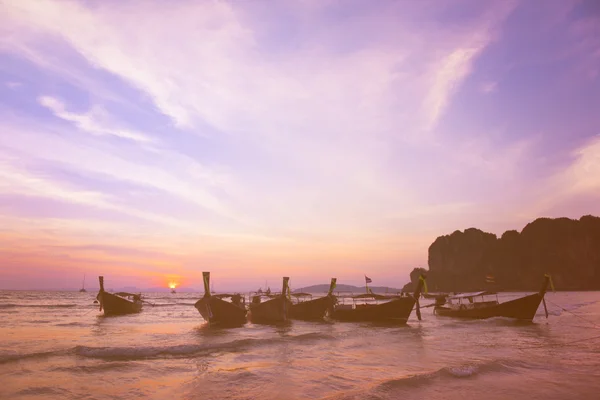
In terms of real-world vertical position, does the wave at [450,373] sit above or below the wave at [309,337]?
above

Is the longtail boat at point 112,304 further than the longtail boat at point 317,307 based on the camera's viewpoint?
Yes

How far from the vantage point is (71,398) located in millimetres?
9453

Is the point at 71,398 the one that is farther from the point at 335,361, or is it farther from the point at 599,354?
the point at 599,354

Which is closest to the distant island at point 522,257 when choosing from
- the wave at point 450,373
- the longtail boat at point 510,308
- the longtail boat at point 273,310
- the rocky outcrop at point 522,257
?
the rocky outcrop at point 522,257

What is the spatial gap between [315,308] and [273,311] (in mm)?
4886

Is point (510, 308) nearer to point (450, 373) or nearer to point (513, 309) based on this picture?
point (513, 309)

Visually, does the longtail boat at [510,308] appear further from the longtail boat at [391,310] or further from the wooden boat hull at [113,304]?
the wooden boat hull at [113,304]

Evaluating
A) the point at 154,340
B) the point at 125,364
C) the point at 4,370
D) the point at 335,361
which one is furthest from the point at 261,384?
the point at 154,340

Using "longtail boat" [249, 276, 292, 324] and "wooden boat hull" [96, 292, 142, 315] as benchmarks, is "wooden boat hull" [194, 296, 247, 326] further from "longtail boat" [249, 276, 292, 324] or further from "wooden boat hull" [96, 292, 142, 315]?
"wooden boat hull" [96, 292, 142, 315]

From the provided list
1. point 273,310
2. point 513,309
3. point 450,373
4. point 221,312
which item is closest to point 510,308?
point 513,309

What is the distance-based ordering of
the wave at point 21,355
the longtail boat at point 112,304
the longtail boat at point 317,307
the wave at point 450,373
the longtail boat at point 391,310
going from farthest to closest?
1. the longtail boat at point 112,304
2. the longtail boat at point 317,307
3. the longtail boat at point 391,310
4. the wave at point 21,355
5. the wave at point 450,373

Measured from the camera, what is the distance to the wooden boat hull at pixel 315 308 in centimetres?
3462

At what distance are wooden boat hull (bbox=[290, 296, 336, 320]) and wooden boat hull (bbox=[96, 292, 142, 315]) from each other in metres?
22.5

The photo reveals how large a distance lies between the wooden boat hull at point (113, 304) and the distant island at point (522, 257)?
136 m
